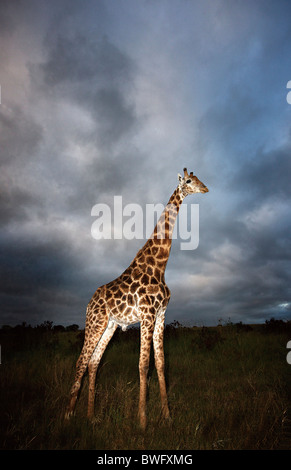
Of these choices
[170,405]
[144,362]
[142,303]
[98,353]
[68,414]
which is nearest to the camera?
[68,414]

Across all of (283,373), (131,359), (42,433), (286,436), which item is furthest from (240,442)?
(131,359)

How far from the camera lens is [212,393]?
7098 mm

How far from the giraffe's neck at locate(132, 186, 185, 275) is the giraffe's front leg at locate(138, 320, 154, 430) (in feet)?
3.95

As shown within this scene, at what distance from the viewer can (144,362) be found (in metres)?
5.65

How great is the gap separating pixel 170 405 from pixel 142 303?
224cm

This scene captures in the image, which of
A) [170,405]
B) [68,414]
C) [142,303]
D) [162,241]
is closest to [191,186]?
[162,241]

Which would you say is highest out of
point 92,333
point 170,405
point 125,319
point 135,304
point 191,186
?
point 191,186

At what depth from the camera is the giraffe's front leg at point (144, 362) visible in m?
5.22

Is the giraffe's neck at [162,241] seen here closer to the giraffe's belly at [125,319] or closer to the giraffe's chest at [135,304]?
the giraffe's chest at [135,304]

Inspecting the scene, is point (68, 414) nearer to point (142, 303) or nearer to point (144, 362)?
point (144, 362)

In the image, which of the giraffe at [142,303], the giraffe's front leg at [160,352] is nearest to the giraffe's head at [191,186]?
the giraffe at [142,303]

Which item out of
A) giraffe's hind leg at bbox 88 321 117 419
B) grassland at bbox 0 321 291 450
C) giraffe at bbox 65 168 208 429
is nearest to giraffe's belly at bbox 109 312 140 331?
giraffe at bbox 65 168 208 429

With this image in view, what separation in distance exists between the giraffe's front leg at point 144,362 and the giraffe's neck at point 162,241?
3.95ft
